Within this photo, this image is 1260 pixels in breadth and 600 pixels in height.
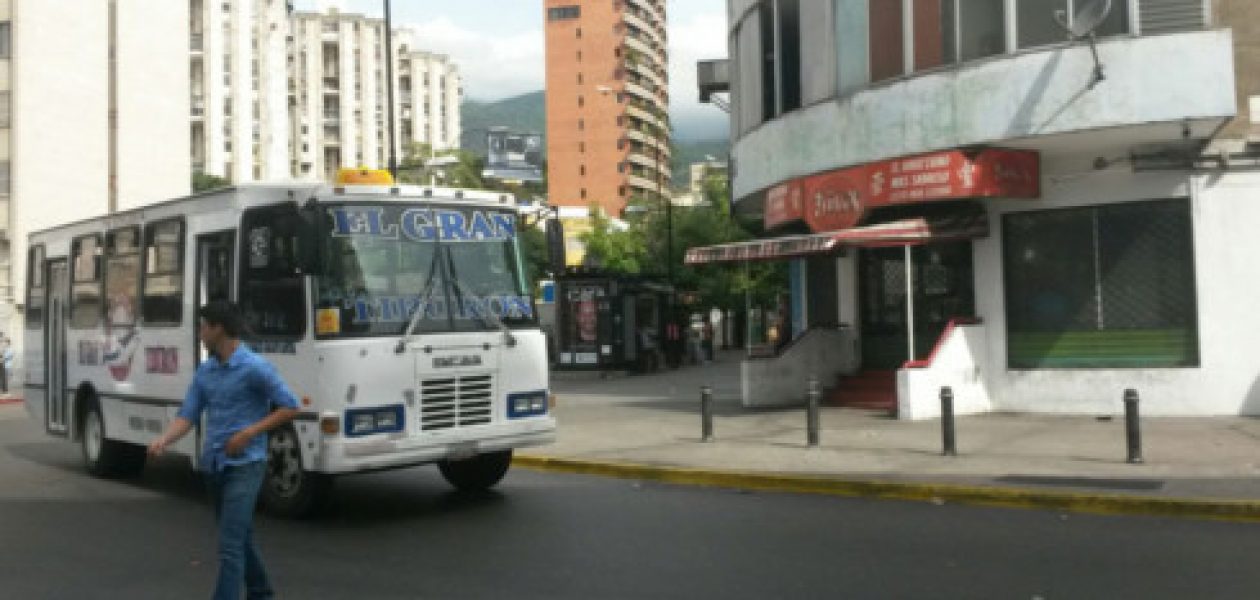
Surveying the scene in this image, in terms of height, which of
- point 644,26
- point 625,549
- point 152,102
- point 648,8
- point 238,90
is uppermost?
point 648,8

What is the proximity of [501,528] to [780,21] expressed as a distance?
13.0 m

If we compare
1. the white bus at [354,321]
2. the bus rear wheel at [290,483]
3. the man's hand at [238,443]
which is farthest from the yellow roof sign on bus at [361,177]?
the man's hand at [238,443]

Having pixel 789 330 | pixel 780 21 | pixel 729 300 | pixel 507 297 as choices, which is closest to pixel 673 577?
pixel 507 297

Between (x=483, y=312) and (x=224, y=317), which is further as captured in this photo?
(x=483, y=312)

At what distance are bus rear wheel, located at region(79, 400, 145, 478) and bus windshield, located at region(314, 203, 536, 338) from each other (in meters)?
4.69

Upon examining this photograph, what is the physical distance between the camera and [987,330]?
16031 mm

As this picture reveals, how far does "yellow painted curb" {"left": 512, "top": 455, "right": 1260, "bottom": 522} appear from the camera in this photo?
8.55 metres

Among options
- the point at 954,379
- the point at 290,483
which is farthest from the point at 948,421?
the point at 290,483

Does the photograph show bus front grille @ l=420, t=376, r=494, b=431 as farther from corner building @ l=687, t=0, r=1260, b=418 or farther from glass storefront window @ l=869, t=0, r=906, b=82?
glass storefront window @ l=869, t=0, r=906, b=82

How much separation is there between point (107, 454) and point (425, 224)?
5495 millimetres

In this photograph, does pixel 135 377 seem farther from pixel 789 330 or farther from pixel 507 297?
pixel 789 330

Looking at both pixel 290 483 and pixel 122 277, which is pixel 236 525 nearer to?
pixel 290 483

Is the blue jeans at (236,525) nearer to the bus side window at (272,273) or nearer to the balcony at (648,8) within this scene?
the bus side window at (272,273)

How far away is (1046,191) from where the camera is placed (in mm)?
15547
